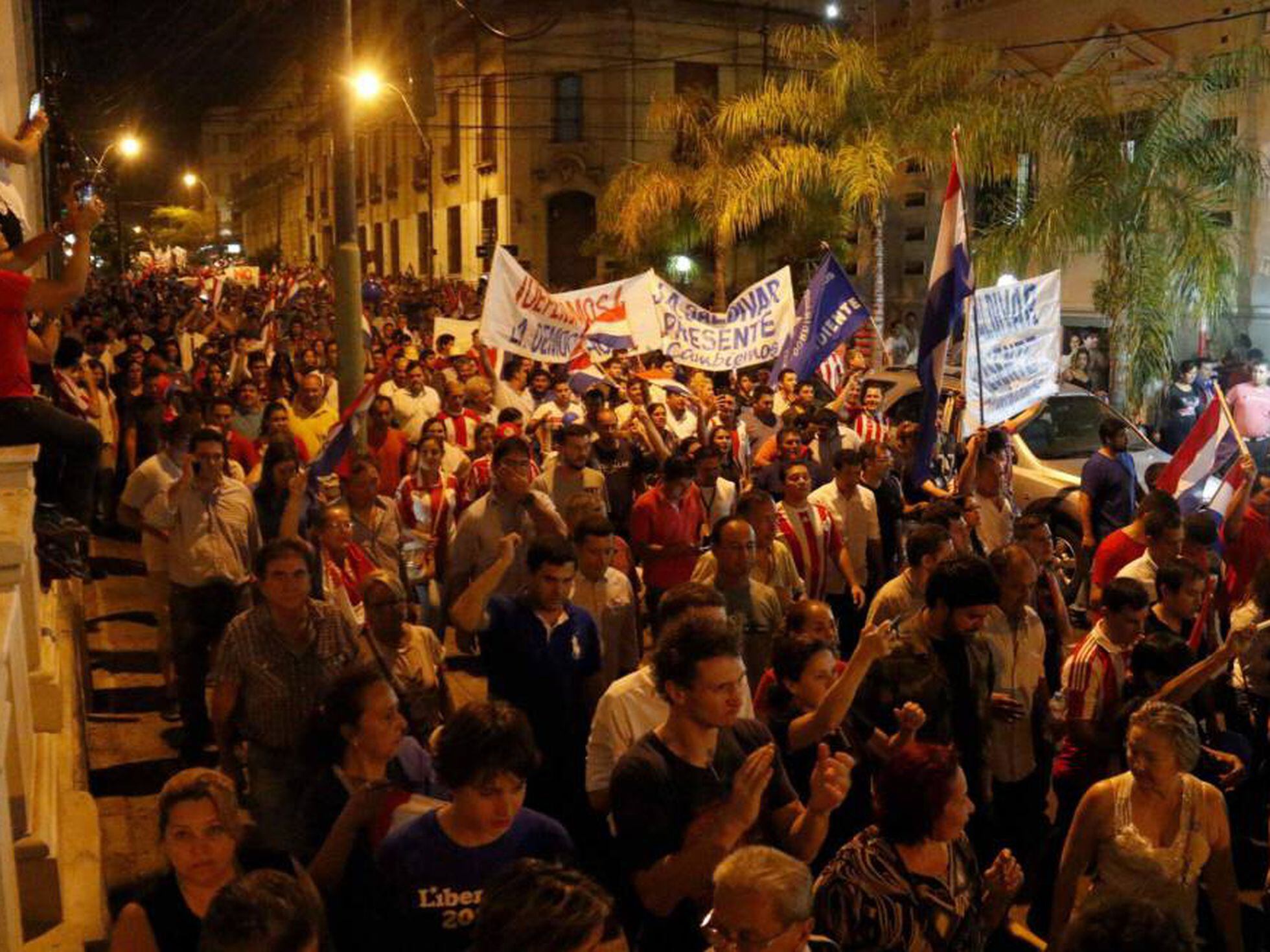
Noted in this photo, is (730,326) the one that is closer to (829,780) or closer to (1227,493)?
(1227,493)

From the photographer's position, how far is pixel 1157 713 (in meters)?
4.38

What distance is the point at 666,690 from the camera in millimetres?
4078

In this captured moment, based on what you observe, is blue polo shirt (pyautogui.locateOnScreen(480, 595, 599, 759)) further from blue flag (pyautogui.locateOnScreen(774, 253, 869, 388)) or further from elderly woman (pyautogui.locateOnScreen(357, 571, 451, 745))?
blue flag (pyautogui.locateOnScreen(774, 253, 869, 388))

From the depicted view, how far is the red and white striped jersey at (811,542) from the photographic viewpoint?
8.07 meters

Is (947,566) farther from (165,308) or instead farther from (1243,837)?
(165,308)

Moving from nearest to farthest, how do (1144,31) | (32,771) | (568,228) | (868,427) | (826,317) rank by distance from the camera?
(32,771) → (868,427) → (826,317) → (1144,31) → (568,228)

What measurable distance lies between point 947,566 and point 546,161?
39936 millimetres

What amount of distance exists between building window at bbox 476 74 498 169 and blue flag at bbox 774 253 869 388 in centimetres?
3404

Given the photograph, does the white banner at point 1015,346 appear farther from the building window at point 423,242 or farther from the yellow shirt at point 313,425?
the building window at point 423,242

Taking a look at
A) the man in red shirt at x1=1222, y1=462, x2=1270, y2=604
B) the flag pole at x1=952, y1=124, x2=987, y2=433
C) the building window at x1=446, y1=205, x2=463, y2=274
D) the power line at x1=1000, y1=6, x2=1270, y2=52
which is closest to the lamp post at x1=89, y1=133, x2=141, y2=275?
the flag pole at x1=952, y1=124, x2=987, y2=433

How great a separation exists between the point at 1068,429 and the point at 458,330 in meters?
7.29

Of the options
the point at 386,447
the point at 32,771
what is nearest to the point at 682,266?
the point at 386,447

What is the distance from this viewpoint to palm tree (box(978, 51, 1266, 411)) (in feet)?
57.6

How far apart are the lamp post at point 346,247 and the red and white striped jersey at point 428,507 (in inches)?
89.6
